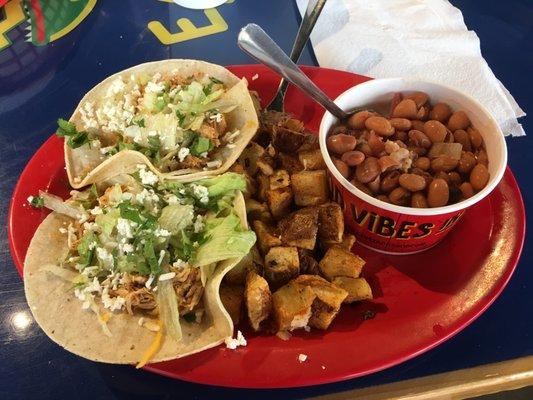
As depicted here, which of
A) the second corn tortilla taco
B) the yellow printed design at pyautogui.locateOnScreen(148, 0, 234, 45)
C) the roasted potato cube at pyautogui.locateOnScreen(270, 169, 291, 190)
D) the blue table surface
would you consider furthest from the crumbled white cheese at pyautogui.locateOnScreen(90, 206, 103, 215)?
the yellow printed design at pyautogui.locateOnScreen(148, 0, 234, 45)

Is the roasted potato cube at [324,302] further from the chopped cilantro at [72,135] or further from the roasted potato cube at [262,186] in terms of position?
Answer: the chopped cilantro at [72,135]

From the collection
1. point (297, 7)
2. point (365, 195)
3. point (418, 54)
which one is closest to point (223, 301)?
point (365, 195)

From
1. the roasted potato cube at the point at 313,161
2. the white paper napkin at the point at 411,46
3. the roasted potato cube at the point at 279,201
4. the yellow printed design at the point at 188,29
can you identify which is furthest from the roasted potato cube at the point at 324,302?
the yellow printed design at the point at 188,29

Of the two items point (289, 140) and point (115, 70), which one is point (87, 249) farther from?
point (115, 70)

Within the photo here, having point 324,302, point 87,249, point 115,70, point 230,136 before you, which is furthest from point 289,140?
point 115,70

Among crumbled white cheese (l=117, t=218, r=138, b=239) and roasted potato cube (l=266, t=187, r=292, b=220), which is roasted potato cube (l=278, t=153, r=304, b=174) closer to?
roasted potato cube (l=266, t=187, r=292, b=220)
